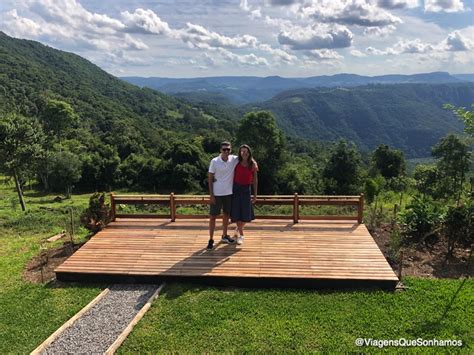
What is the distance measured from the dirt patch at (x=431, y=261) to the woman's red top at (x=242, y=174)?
10.9 ft

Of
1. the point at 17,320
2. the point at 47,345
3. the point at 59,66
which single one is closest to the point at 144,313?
the point at 47,345

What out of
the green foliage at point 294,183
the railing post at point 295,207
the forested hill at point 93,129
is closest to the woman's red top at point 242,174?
the railing post at point 295,207

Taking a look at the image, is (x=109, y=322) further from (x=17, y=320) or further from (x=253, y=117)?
(x=253, y=117)

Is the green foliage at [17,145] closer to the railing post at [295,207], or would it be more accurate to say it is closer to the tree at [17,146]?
the tree at [17,146]

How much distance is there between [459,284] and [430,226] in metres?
2.30

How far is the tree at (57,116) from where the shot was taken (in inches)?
2295

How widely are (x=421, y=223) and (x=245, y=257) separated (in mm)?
4374

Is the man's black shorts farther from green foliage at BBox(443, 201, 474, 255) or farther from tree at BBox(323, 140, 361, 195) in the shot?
tree at BBox(323, 140, 361, 195)

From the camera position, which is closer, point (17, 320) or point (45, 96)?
point (17, 320)

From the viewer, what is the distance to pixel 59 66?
125625 mm

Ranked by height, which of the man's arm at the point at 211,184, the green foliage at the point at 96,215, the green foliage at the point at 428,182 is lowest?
the green foliage at the point at 428,182

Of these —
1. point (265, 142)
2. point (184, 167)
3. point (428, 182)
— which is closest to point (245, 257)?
point (428, 182)

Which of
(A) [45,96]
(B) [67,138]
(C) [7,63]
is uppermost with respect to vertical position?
(C) [7,63]

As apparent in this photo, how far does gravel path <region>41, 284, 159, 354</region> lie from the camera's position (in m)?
4.85
